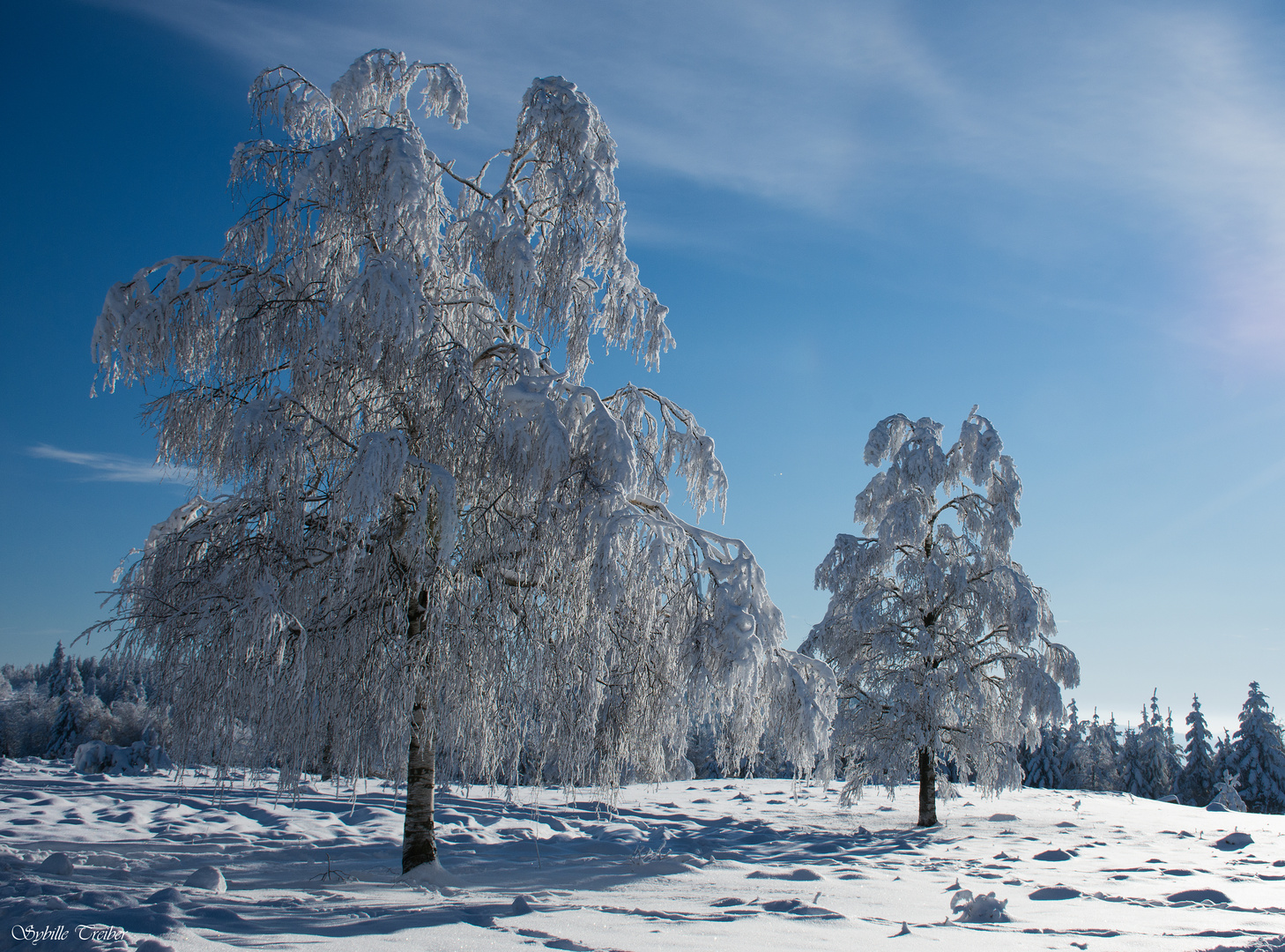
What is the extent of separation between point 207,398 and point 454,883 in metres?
4.76

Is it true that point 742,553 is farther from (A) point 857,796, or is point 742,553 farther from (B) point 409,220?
(A) point 857,796

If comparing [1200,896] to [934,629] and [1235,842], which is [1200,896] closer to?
[1235,842]

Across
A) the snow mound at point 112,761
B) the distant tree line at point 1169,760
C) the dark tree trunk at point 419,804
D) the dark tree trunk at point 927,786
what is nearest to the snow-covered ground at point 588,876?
the dark tree trunk at point 419,804

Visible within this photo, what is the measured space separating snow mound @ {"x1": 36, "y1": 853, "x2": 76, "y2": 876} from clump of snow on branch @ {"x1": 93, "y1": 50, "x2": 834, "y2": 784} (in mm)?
1090

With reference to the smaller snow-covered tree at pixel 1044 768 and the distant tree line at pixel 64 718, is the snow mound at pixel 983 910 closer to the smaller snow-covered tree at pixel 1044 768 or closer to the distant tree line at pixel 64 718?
the distant tree line at pixel 64 718

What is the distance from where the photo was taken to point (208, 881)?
5.32 meters

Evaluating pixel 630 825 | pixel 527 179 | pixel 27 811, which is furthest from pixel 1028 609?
pixel 27 811

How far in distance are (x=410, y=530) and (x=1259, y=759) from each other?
50210mm

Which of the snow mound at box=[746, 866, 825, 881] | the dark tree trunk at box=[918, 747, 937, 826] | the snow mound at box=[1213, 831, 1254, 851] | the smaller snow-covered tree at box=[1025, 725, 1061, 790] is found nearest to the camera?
the snow mound at box=[746, 866, 825, 881]

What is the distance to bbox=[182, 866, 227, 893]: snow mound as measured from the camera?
5293 mm

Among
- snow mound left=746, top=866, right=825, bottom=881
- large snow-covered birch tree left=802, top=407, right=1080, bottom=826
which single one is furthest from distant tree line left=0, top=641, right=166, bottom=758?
snow mound left=746, top=866, right=825, bottom=881

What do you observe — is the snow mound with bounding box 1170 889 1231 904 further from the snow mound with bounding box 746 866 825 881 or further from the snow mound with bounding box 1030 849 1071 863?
the snow mound with bounding box 746 866 825 881

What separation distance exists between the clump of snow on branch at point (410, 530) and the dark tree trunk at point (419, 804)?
0.20 m

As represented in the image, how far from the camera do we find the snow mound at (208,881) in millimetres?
5293
